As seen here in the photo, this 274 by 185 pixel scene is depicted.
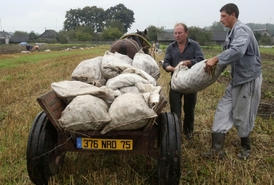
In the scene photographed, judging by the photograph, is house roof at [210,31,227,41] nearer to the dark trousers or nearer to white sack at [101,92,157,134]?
the dark trousers

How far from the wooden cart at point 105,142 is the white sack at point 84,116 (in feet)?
0.28

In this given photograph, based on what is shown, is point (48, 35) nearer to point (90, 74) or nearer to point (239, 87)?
point (90, 74)

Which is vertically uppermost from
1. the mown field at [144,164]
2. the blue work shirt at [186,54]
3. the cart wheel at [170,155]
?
the blue work shirt at [186,54]

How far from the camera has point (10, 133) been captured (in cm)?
421

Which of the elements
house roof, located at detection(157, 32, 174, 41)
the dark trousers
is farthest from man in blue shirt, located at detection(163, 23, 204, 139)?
house roof, located at detection(157, 32, 174, 41)

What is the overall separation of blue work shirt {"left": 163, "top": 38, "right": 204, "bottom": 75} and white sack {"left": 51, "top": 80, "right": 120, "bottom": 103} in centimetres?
178

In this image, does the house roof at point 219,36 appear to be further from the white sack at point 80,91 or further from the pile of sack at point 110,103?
the white sack at point 80,91

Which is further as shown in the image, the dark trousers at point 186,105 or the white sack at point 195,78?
the dark trousers at point 186,105

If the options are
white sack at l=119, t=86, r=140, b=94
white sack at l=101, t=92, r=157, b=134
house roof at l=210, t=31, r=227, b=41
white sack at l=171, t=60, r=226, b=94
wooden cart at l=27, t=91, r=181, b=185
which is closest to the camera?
white sack at l=101, t=92, r=157, b=134

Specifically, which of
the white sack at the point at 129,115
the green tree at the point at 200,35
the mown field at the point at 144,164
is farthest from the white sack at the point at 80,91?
the green tree at the point at 200,35

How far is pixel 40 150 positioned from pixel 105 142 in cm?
66

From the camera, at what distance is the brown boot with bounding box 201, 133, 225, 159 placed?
12.0ft

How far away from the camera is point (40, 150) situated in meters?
2.65

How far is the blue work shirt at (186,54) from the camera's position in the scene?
4.18 m
